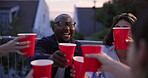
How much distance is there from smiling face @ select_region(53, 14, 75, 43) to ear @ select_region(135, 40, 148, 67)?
1480 mm

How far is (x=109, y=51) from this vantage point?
2898 mm

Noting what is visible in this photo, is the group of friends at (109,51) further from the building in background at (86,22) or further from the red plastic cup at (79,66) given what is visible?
the building in background at (86,22)

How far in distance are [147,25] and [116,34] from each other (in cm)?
103

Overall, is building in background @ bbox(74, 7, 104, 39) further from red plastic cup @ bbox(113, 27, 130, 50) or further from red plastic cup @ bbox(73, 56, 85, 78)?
red plastic cup @ bbox(73, 56, 85, 78)

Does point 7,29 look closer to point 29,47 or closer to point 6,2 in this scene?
point 29,47

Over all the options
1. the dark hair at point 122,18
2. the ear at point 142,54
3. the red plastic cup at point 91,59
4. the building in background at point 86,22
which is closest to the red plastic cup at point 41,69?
the red plastic cup at point 91,59

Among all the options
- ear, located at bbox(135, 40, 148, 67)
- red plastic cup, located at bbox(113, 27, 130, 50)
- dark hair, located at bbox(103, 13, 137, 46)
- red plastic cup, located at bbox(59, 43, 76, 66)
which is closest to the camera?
ear, located at bbox(135, 40, 148, 67)

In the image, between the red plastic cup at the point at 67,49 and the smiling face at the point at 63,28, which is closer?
the red plastic cup at the point at 67,49

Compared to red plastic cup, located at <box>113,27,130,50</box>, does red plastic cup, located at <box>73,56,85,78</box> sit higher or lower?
lower

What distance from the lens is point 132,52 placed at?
1286 millimetres

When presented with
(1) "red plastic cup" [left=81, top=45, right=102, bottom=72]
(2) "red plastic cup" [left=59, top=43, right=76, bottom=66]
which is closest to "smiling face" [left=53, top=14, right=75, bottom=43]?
(2) "red plastic cup" [left=59, top=43, right=76, bottom=66]

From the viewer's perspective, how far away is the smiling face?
2623 millimetres

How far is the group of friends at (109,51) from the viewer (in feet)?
3.98

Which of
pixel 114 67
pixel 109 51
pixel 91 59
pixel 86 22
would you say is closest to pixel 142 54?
pixel 114 67
